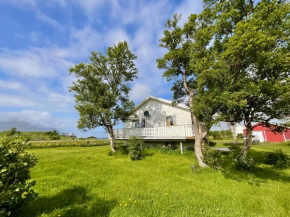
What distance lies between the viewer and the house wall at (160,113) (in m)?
16.3

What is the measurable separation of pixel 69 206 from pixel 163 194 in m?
3.29

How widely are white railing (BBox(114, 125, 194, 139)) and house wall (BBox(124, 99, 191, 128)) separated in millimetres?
2383

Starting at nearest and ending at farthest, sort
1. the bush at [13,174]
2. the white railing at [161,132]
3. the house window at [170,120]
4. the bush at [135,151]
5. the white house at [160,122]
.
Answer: the bush at [13,174], the bush at [135,151], the white railing at [161,132], the white house at [160,122], the house window at [170,120]

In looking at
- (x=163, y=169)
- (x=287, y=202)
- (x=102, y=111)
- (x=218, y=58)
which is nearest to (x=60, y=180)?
(x=163, y=169)

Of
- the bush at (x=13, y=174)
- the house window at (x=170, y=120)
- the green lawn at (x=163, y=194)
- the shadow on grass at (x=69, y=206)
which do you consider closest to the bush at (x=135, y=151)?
the green lawn at (x=163, y=194)

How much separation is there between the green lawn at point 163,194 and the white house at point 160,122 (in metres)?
5.83

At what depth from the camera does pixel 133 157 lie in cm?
1207

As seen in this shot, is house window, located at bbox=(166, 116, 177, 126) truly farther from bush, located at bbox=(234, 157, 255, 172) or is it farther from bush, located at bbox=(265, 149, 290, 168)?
bush, located at bbox=(265, 149, 290, 168)

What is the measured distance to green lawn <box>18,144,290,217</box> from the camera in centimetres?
433

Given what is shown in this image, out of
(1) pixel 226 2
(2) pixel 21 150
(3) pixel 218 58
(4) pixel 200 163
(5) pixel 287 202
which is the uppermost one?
(1) pixel 226 2

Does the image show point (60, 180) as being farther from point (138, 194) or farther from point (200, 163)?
point (200, 163)

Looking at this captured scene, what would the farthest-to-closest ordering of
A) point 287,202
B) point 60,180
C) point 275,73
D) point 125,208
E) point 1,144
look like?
point 275,73
point 60,180
point 287,202
point 125,208
point 1,144

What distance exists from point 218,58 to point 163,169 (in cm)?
722

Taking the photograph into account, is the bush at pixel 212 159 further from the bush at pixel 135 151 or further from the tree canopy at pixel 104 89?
the tree canopy at pixel 104 89
